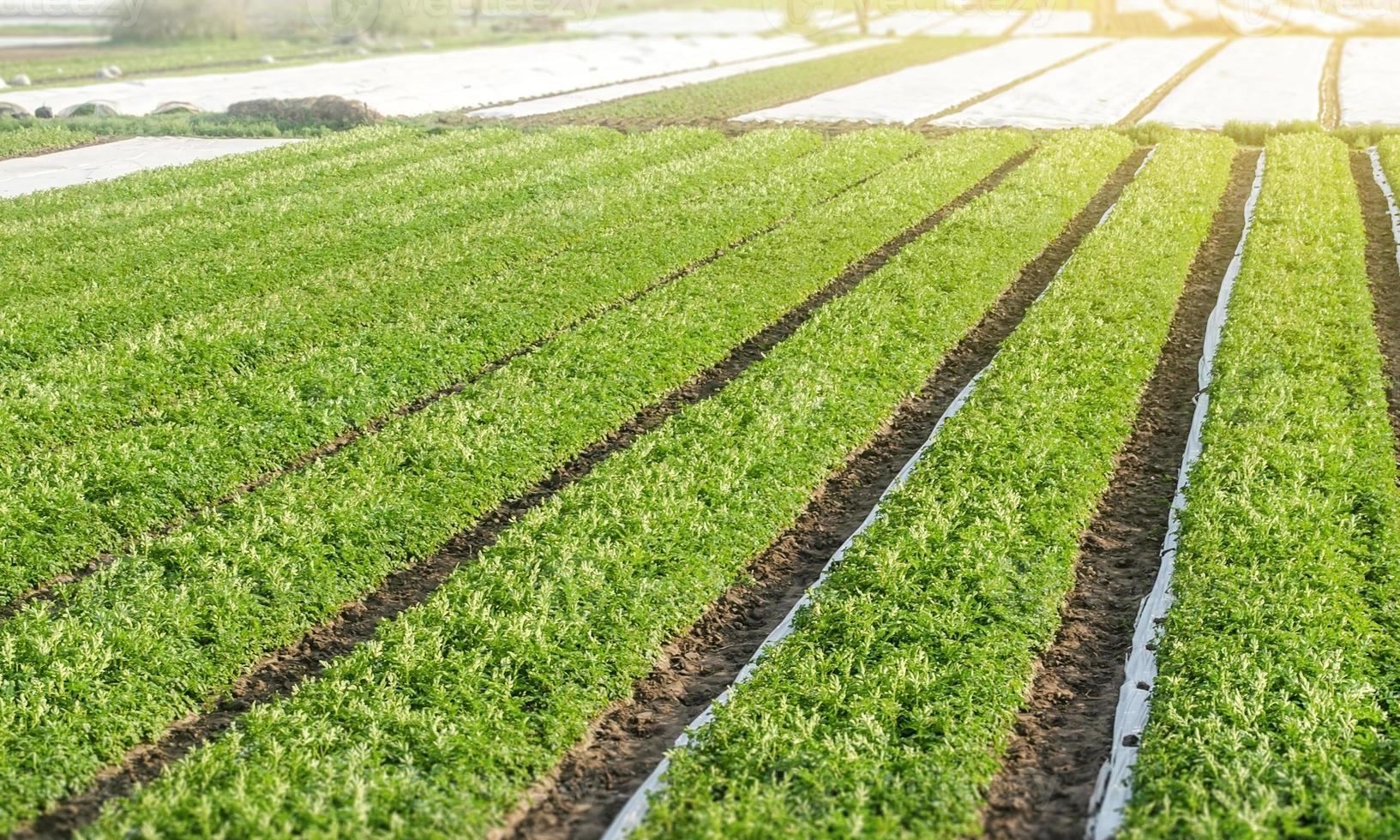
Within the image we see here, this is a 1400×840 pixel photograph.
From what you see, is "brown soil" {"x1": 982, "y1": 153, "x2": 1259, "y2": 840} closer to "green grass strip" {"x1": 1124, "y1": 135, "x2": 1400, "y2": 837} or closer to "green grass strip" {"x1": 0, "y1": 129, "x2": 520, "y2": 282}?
"green grass strip" {"x1": 1124, "y1": 135, "x2": 1400, "y2": 837}

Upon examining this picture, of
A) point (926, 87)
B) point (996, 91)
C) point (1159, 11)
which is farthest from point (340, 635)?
point (1159, 11)

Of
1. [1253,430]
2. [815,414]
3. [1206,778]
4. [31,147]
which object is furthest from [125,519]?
[31,147]

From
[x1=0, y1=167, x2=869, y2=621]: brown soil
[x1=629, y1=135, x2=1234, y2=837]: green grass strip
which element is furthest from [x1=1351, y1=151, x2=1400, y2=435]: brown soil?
[x1=0, y1=167, x2=869, y2=621]: brown soil

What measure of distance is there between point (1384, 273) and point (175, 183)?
904 inches

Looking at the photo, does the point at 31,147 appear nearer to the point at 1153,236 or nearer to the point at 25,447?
the point at 25,447

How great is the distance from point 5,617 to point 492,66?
135 feet

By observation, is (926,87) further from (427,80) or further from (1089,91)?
(427,80)

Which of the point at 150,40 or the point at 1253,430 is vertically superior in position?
the point at 150,40

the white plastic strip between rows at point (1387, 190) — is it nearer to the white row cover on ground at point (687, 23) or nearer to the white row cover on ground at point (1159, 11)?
the white row cover on ground at point (687, 23)

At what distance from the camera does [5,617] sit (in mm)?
9047

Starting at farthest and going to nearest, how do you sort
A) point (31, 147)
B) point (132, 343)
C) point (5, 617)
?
1. point (31, 147)
2. point (132, 343)
3. point (5, 617)

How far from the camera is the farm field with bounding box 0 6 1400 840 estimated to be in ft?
23.3

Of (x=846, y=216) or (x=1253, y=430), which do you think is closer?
(x=1253, y=430)

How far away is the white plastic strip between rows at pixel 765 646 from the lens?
7008 mm
